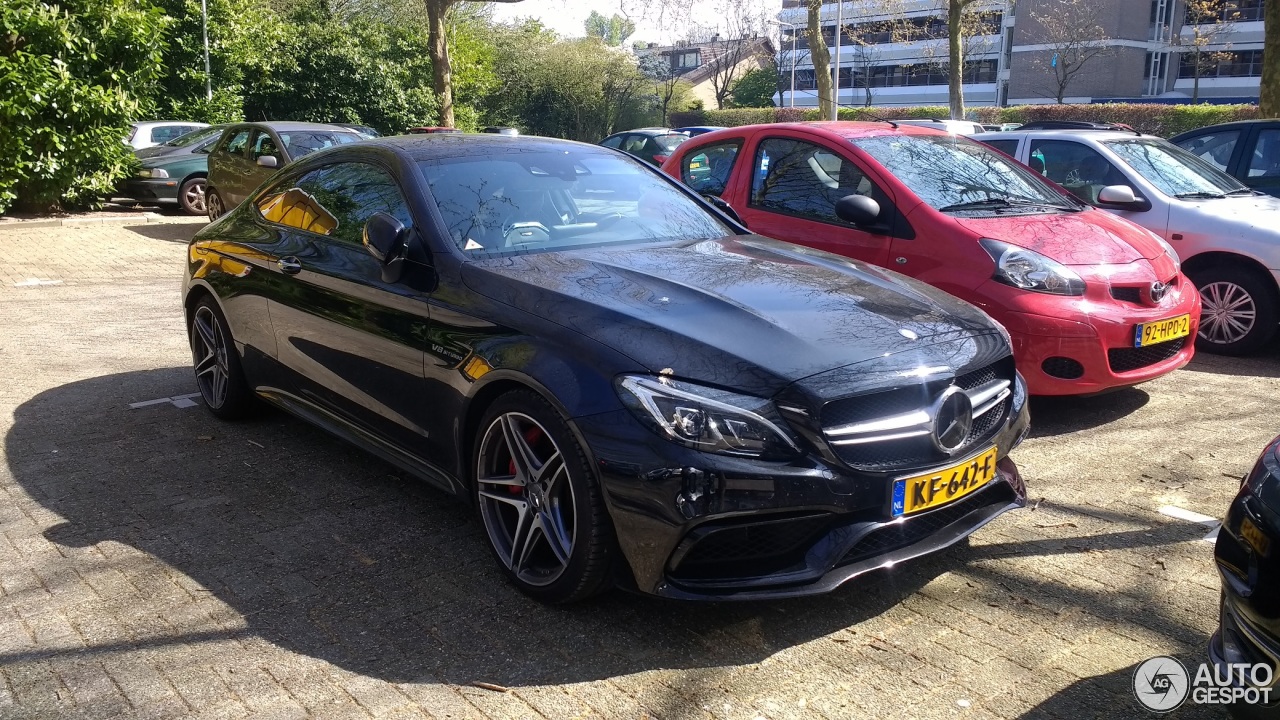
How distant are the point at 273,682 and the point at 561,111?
39.8 meters

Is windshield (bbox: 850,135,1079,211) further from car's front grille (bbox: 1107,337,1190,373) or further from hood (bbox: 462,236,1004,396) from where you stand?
hood (bbox: 462,236,1004,396)

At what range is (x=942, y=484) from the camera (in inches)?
128

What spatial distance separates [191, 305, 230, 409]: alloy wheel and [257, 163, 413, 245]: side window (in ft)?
2.38

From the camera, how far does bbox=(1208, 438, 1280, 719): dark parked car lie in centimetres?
224

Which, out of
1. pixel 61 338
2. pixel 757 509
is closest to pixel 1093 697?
pixel 757 509

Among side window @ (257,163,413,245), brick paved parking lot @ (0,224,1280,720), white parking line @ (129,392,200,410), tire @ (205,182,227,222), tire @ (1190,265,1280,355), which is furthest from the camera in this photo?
tire @ (205,182,227,222)

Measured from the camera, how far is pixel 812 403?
307cm

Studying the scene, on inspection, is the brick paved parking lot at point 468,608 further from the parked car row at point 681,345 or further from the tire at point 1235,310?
the tire at point 1235,310

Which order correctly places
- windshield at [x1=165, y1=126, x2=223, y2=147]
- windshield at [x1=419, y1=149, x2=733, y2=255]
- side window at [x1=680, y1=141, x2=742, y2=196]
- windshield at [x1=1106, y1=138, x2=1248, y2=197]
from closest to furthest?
windshield at [x1=419, y1=149, x2=733, y2=255], side window at [x1=680, y1=141, x2=742, y2=196], windshield at [x1=1106, y1=138, x2=1248, y2=197], windshield at [x1=165, y1=126, x2=223, y2=147]

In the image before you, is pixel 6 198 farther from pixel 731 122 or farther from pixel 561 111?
pixel 731 122

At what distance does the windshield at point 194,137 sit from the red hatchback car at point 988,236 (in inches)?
512

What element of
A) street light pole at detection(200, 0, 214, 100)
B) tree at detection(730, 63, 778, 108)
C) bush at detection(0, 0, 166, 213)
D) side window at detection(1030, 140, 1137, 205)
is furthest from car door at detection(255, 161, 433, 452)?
tree at detection(730, 63, 778, 108)

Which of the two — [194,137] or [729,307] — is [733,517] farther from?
[194,137]

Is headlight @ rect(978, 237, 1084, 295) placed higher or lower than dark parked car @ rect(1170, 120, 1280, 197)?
lower
